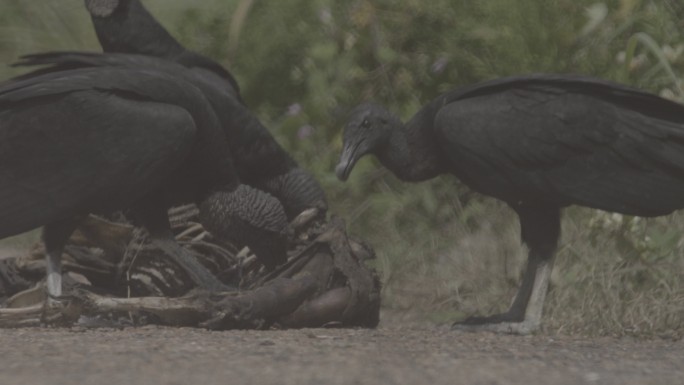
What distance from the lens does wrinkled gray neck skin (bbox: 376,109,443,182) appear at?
5.61 metres

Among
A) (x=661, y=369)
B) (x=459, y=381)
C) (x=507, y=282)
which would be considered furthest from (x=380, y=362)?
(x=507, y=282)

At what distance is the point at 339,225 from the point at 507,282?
3.40 feet

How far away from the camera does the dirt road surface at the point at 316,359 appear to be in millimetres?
3771

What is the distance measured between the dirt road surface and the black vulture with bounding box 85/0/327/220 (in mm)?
970

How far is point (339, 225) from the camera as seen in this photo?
5590 mm

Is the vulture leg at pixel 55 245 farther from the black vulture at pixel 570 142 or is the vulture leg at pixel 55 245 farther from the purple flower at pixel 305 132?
the purple flower at pixel 305 132

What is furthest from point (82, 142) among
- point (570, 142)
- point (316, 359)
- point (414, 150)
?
point (570, 142)

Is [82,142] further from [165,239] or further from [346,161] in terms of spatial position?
[346,161]

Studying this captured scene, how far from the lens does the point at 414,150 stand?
5.65 metres

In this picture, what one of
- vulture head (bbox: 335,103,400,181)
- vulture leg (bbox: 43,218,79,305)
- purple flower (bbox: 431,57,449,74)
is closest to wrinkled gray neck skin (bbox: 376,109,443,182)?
vulture head (bbox: 335,103,400,181)

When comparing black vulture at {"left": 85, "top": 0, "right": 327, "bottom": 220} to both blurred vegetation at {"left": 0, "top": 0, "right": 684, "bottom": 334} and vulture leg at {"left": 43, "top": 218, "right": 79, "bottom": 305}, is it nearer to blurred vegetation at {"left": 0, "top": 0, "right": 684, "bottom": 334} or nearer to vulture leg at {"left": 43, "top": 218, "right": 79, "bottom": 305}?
vulture leg at {"left": 43, "top": 218, "right": 79, "bottom": 305}

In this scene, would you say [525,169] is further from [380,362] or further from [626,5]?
[626,5]

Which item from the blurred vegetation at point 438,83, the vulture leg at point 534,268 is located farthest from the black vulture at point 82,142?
the blurred vegetation at point 438,83

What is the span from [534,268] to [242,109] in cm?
130
